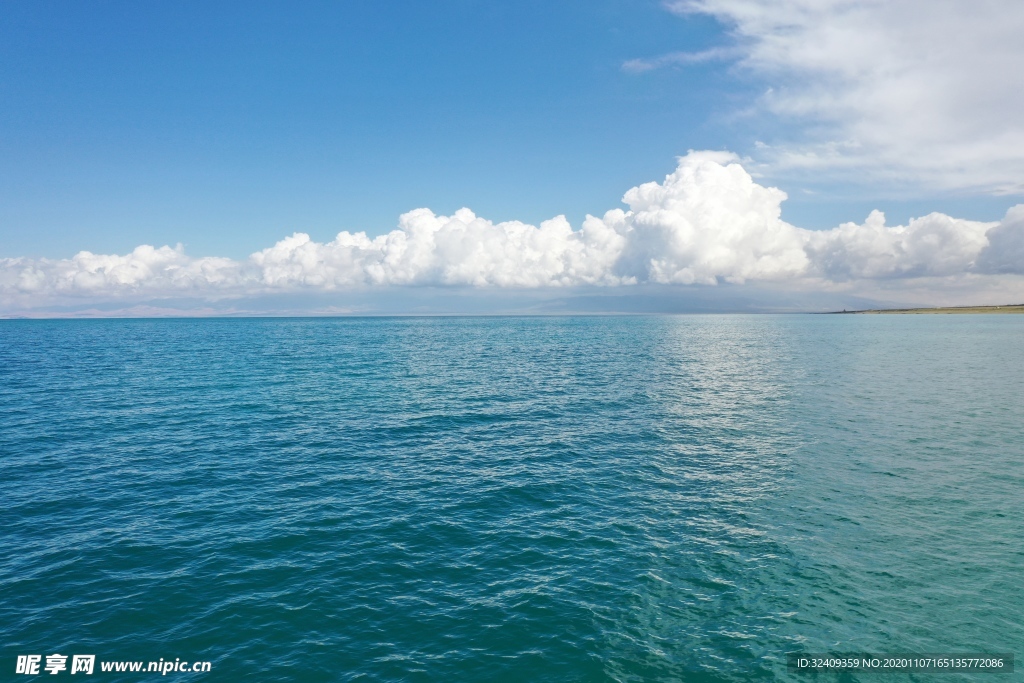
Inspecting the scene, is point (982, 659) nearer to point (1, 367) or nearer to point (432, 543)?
point (432, 543)

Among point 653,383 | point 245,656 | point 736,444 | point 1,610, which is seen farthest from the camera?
point 653,383

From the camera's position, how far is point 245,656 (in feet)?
71.1

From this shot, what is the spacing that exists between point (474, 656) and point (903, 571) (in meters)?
24.9

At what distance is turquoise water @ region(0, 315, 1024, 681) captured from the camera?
74.1ft

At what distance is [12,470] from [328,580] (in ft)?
129

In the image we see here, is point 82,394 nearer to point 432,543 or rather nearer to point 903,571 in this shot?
point 432,543

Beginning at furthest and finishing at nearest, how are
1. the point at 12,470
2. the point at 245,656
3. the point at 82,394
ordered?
the point at 82,394 < the point at 12,470 < the point at 245,656

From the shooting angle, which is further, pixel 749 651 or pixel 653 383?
pixel 653 383

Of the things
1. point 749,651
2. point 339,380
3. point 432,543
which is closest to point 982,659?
point 749,651

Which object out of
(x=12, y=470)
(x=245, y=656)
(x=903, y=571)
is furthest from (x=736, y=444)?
(x=12, y=470)

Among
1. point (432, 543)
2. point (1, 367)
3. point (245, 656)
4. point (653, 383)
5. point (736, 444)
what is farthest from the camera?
point (1, 367)

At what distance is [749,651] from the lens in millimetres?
22203

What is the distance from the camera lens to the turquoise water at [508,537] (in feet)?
74.1

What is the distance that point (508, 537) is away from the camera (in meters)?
32.5
